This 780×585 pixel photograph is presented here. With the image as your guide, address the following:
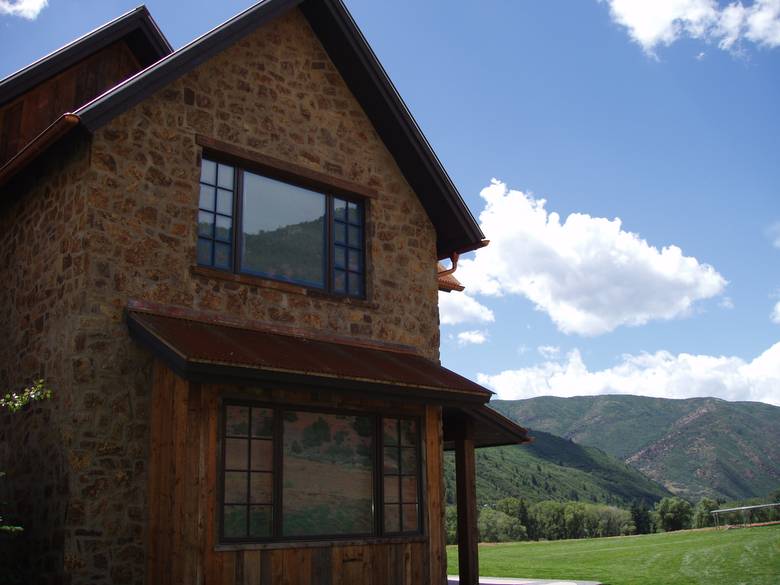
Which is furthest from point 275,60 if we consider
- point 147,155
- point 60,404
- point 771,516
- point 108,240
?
point 771,516

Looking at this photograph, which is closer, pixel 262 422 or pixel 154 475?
pixel 154 475

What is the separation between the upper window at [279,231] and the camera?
1074 centimetres

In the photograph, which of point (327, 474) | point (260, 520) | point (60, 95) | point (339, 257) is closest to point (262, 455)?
point (260, 520)

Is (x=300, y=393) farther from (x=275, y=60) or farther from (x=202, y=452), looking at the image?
(x=275, y=60)

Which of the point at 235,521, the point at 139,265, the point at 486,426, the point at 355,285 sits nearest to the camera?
the point at 235,521

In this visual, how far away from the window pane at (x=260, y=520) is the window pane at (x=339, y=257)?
382 centimetres

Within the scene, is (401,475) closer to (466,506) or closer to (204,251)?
(466,506)

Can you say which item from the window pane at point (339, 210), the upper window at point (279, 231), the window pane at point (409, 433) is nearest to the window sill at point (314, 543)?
the window pane at point (409, 433)

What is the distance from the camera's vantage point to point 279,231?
11.3 m

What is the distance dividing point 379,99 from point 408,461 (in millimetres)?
5366

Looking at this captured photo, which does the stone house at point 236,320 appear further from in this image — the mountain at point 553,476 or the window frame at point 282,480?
the mountain at point 553,476

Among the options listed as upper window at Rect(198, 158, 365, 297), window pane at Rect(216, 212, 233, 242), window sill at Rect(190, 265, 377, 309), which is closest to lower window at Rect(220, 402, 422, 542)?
window sill at Rect(190, 265, 377, 309)

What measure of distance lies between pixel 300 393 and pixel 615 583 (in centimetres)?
867

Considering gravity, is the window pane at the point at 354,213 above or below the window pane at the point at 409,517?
above
